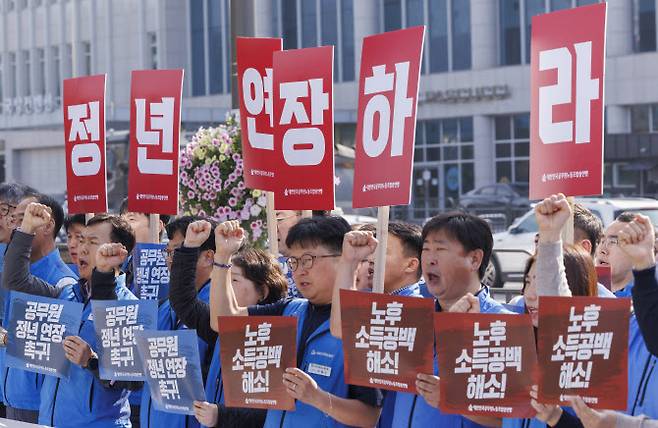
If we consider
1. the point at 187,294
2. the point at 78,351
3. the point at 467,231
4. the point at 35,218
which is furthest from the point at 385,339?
the point at 35,218

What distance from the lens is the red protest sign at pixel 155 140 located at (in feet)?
23.7

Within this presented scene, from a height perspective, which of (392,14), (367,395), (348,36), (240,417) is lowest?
(240,417)

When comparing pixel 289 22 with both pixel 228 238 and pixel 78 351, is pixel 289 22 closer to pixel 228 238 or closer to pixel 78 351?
pixel 78 351

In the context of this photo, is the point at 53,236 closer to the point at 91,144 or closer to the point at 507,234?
the point at 91,144

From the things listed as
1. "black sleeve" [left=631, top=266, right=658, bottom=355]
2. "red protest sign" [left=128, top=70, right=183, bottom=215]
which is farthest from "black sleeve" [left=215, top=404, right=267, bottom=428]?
"red protest sign" [left=128, top=70, right=183, bottom=215]

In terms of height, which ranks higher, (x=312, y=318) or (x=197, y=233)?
(x=197, y=233)

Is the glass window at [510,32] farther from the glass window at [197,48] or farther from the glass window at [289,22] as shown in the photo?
the glass window at [197,48]

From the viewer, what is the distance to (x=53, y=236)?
6.97 meters

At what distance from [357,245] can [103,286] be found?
159 centimetres

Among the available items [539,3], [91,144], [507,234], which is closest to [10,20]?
[539,3]

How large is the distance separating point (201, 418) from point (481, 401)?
4.26 ft

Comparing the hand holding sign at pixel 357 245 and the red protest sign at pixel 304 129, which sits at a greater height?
the red protest sign at pixel 304 129

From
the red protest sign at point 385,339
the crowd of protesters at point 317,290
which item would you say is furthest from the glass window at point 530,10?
the red protest sign at point 385,339

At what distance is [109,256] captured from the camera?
5.61m
